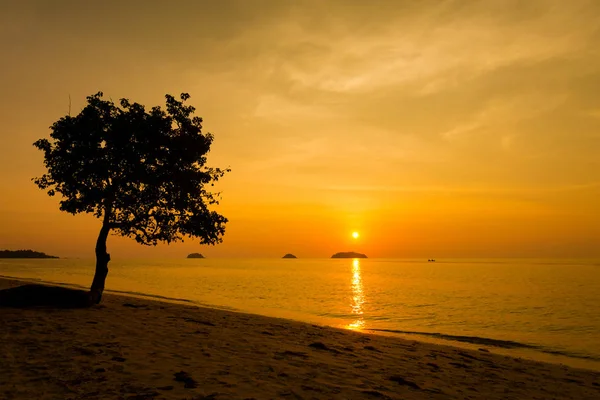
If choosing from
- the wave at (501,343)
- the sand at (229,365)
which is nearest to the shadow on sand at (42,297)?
the sand at (229,365)

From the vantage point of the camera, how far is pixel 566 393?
1509 centimetres

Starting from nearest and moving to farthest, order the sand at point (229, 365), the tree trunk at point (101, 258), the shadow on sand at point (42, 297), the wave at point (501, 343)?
the sand at point (229, 365) < the shadow on sand at point (42, 297) < the tree trunk at point (101, 258) < the wave at point (501, 343)

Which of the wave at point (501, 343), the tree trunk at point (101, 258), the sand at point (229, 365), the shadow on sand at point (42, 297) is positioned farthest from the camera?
the wave at point (501, 343)

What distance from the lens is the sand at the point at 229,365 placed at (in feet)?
35.9

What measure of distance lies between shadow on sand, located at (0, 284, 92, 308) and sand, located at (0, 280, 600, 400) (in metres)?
1.63

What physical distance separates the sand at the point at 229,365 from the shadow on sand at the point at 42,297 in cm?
163

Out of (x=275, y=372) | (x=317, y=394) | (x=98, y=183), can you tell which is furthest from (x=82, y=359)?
(x=98, y=183)

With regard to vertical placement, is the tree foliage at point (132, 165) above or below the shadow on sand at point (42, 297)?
above

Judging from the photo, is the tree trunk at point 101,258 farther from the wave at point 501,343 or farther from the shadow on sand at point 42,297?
the wave at point 501,343

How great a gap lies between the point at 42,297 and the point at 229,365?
16227 mm

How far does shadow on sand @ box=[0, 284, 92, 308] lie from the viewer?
2312 cm

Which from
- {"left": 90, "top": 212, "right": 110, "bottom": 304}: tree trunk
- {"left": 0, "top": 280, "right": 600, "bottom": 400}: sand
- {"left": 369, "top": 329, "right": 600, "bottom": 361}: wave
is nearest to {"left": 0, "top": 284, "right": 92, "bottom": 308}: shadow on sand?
{"left": 90, "top": 212, "right": 110, "bottom": 304}: tree trunk

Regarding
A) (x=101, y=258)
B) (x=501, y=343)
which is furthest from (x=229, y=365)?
(x=501, y=343)

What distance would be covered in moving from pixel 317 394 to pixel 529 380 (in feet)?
34.0
